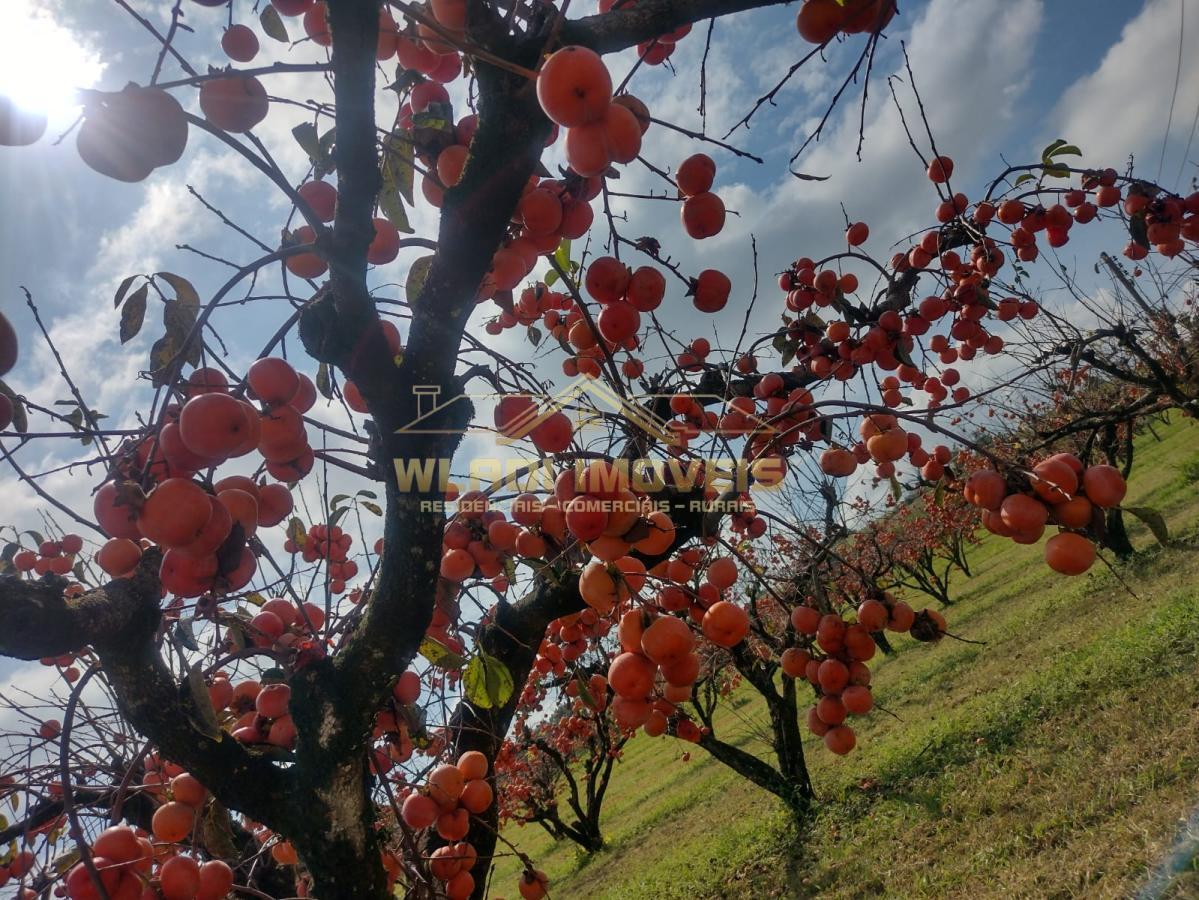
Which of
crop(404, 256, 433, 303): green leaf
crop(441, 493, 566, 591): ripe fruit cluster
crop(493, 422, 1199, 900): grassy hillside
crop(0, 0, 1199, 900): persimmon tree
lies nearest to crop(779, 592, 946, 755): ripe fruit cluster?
crop(0, 0, 1199, 900): persimmon tree

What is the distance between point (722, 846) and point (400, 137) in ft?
26.3

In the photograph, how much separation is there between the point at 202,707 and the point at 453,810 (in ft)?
4.05

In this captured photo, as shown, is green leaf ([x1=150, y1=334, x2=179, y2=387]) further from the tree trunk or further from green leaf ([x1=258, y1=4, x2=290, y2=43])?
the tree trunk

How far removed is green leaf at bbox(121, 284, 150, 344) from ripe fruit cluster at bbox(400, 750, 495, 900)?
5.56ft

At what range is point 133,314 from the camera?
161 centimetres

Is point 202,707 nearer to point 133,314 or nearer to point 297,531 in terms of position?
point 133,314

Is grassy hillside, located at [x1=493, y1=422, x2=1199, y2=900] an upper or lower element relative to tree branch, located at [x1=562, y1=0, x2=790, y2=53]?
lower

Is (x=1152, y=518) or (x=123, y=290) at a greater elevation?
(x=123, y=290)

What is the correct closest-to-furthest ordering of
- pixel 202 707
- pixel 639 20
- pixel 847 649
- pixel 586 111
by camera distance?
pixel 586 111 → pixel 639 20 → pixel 202 707 → pixel 847 649

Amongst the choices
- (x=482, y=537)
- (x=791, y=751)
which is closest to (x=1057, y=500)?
(x=482, y=537)

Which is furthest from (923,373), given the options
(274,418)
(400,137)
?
(274,418)

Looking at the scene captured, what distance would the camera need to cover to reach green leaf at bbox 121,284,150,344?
5.24 ft

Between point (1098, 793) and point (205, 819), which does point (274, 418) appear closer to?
point (205, 819)

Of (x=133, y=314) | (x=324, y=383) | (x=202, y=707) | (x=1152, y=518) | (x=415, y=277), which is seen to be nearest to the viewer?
(x=1152, y=518)
